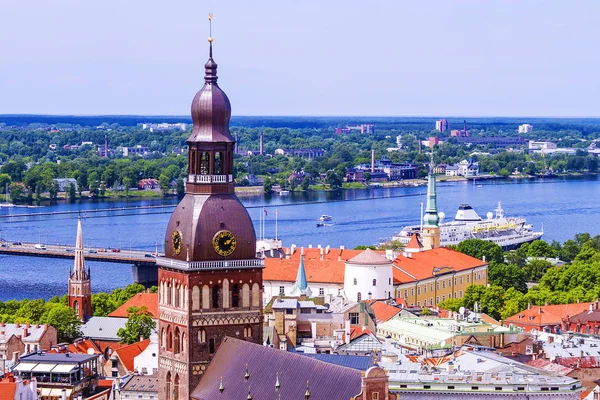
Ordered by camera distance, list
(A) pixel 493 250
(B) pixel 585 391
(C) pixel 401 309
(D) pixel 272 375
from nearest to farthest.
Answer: (D) pixel 272 375, (B) pixel 585 391, (C) pixel 401 309, (A) pixel 493 250

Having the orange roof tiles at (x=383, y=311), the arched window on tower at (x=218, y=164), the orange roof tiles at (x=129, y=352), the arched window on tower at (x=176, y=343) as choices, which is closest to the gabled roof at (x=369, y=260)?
the orange roof tiles at (x=383, y=311)

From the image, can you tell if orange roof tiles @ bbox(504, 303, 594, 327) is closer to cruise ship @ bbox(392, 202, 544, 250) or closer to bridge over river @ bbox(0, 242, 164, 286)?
bridge over river @ bbox(0, 242, 164, 286)

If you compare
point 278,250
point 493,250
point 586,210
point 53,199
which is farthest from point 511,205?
point 278,250

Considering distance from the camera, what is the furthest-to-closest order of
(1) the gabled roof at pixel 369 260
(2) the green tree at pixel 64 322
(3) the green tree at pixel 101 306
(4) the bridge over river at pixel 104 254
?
(4) the bridge over river at pixel 104 254 < (1) the gabled roof at pixel 369 260 < (3) the green tree at pixel 101 306 < (2) the green tree at pixel 64 322

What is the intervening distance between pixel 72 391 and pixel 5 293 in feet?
127

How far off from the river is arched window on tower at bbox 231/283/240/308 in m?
52.1

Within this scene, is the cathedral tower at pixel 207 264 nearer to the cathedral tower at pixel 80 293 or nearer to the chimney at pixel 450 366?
the chimney at pixel 450 366

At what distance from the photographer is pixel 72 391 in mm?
52312

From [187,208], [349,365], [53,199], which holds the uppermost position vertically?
[187,208]

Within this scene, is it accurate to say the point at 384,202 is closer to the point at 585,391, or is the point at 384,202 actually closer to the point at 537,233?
the point at 537,233

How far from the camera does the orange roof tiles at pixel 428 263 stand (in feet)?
262

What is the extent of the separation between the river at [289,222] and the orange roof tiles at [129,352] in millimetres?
30427

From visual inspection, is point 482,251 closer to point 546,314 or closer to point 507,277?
point 507,277

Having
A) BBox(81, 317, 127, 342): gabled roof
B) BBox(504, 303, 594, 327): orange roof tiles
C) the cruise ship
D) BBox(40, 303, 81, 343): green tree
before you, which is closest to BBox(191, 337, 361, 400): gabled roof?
BBox(81, 317, 127, 342): gabled roof
